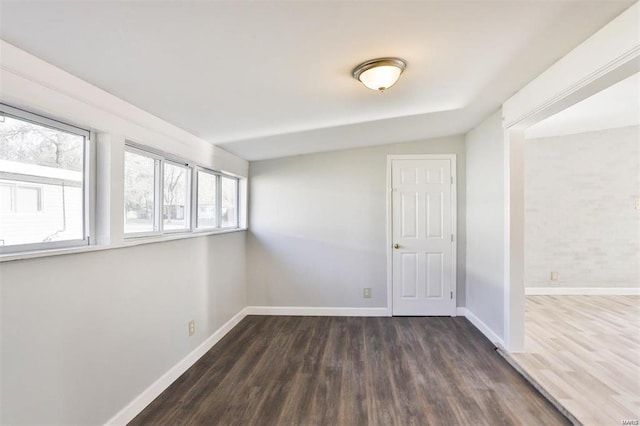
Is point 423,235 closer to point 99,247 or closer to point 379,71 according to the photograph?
point 379,71

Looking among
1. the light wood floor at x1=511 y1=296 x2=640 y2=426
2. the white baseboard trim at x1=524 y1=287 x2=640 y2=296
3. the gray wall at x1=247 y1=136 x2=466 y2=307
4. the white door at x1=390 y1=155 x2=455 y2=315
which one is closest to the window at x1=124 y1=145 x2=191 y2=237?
the gray wall at x1=247 y1=136 x2=466 y2=307

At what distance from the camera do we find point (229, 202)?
168 inches

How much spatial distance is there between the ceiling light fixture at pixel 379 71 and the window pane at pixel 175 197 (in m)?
1.82

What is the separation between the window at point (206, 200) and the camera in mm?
3422

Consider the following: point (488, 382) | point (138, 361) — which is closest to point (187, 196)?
point (138, 361)

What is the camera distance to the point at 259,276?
4.53m

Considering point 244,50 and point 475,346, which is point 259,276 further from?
point 244,50

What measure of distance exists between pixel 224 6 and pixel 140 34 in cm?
42

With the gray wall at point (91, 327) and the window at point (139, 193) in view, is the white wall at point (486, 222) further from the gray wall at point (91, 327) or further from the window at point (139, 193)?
the window at point (139, 193)

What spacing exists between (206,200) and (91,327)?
1.92m

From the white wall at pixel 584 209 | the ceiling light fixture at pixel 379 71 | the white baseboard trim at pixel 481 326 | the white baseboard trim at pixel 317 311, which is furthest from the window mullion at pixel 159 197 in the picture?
the white wall at pixel 584 209

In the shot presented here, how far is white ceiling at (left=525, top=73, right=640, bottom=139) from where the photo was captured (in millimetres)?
3377

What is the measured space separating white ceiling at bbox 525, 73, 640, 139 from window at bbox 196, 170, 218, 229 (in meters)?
3.99

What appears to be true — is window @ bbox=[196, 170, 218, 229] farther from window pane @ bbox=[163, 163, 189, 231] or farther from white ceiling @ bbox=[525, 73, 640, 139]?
white ceiling @ bbox=[525, 73, 640, 139]
